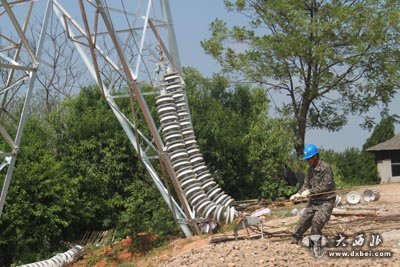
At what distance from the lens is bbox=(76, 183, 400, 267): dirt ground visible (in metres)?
9.49

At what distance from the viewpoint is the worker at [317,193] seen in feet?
32.9

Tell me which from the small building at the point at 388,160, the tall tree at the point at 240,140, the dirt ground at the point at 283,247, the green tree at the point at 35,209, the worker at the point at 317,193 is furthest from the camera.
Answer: the small building at the point at 388,160

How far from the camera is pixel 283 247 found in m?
10.3

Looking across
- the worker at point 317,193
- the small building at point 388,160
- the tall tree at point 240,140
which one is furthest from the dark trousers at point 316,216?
the small building at point 388,160

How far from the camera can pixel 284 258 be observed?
962 centimetres

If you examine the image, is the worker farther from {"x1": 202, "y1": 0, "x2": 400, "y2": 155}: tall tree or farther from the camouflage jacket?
{"x1": 202, "y1": 0, "x2": 400, "y2": 155}: tall tree

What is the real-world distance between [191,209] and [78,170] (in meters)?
5.36

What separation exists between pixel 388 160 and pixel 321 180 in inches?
1083

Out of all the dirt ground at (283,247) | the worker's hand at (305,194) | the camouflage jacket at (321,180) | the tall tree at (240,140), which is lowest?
the dirt ground at (283,247)

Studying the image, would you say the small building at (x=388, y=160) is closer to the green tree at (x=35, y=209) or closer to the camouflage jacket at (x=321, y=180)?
the green tree at (x=35, y=209)

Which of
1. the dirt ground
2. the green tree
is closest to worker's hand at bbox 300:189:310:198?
the dirt ground

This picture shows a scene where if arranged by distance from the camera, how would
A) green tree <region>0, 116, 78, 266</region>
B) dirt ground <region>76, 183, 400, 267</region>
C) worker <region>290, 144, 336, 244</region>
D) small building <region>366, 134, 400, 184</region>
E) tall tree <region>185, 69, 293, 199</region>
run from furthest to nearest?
small building <region>366, 134, 400, 184</region>
tall tree <region>185, 69, 293, 199</region>
green tree <region>0, 116, 78, 266</region>
worker <region>290, 144, 336, 244</region>
dirt ground <region>76, 183, 400, 267</region>

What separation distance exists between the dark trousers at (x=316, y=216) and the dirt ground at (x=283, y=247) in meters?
0.28

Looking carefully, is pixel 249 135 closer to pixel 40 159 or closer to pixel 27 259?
pixel 40 159
